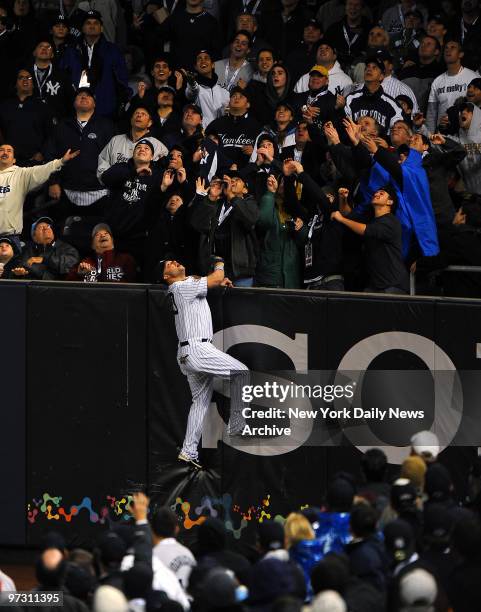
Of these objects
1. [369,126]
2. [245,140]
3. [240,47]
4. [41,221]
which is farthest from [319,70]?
[41,221]

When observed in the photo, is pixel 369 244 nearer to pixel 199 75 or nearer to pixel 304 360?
pixel 304 360

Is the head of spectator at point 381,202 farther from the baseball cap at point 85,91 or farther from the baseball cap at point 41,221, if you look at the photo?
the baseball cap at point 85,91

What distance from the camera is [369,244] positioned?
1711cm

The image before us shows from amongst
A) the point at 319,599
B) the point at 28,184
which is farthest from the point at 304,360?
the point at 319,599

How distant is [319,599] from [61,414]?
Result: 837 cm

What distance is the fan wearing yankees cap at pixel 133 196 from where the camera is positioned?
18000mm

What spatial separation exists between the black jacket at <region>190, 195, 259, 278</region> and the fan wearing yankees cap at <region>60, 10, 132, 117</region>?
12.7 ft

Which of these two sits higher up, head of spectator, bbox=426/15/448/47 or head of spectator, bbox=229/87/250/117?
head of spectator, bbox=426/15/448/47

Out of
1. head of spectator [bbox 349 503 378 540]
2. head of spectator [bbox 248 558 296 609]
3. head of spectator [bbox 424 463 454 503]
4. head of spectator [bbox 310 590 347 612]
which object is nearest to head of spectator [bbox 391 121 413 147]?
head of spectator [bbox 424 463 454 503]

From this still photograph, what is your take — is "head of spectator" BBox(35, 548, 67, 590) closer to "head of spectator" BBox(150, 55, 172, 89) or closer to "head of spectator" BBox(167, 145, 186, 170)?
"head of spectator" BBox(167, 145, 186, 170)

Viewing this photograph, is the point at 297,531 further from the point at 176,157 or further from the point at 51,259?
the point at 176,157

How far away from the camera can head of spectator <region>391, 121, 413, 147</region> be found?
18.2m

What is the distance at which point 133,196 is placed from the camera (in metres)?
18.1

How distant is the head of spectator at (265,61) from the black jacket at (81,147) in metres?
2.24
